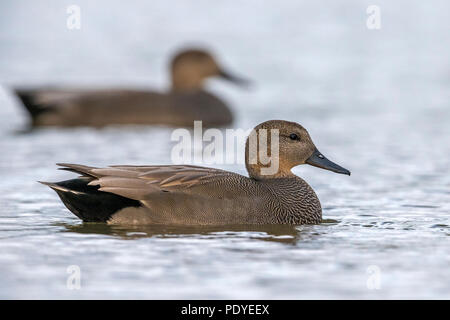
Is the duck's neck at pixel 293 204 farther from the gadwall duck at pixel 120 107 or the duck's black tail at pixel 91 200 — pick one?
the gadwall duck at pixel 120 107

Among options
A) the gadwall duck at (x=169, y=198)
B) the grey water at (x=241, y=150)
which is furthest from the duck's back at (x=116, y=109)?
the gadwall duck at (x=169, y=198)

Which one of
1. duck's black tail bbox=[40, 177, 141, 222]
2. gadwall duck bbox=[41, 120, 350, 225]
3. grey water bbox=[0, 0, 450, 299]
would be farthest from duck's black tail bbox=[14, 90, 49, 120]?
duck's black tail bbox=[40, 177, 141, 222]

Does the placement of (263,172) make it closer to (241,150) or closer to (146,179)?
(146,179)

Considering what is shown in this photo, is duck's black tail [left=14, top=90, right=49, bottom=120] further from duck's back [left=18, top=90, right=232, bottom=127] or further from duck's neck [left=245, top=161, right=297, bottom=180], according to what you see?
duck's neck [left=245, top=161, right=297, bottom=180]

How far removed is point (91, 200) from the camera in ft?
24.9

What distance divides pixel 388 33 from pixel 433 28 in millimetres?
893

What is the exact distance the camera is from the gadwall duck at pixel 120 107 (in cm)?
1434

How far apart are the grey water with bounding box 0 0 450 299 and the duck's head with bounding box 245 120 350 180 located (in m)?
0.54

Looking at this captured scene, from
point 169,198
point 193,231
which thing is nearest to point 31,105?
point 169,198

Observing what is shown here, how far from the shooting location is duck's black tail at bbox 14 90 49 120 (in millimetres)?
14258

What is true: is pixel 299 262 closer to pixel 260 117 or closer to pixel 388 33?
pixel 260 117

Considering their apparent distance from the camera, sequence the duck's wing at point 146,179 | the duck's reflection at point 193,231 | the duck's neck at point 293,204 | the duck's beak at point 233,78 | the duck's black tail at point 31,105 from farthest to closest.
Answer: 1. the duck's beak at point 233,78
2. the duck's black tail at point 31,105
3. the duck's neck at point 293,204
4. the duck's wing at point 146,179
5. the duck's reflection at point 193,231

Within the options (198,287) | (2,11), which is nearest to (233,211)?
(198,287)

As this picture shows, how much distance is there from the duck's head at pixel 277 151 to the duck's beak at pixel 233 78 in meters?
7.23
